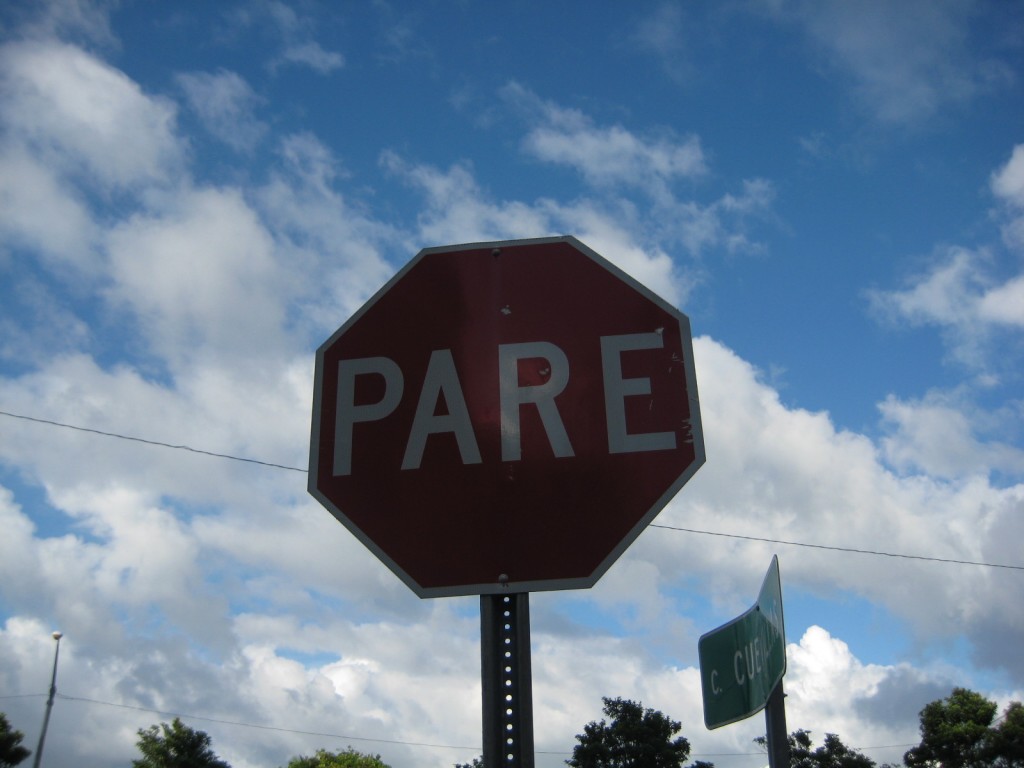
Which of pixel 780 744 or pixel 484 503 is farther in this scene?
pixel 780 744

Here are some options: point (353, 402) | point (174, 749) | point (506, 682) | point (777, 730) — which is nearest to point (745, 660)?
point (777, 730)

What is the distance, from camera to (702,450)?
196 cm

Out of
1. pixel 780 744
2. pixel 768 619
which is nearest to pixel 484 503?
pixel 768 619

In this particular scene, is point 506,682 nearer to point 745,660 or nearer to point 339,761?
point 745,660

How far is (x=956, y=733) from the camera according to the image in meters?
35.4

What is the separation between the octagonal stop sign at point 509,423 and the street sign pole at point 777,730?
1.26 metres

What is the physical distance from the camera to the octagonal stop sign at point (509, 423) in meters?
1.96

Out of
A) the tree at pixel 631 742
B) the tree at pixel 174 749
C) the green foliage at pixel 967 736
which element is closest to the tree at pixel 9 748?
the tree at pixel 174 749

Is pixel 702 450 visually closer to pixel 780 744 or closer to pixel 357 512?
pixel 357 512

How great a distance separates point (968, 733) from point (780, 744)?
3926 centimetres

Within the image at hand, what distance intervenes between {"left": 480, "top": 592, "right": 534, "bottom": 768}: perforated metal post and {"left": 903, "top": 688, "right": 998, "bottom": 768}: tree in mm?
40396

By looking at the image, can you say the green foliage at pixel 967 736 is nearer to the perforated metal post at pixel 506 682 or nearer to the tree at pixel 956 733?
the tree at pixel 956 733

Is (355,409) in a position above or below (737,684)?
above

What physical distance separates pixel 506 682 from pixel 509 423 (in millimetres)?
576
